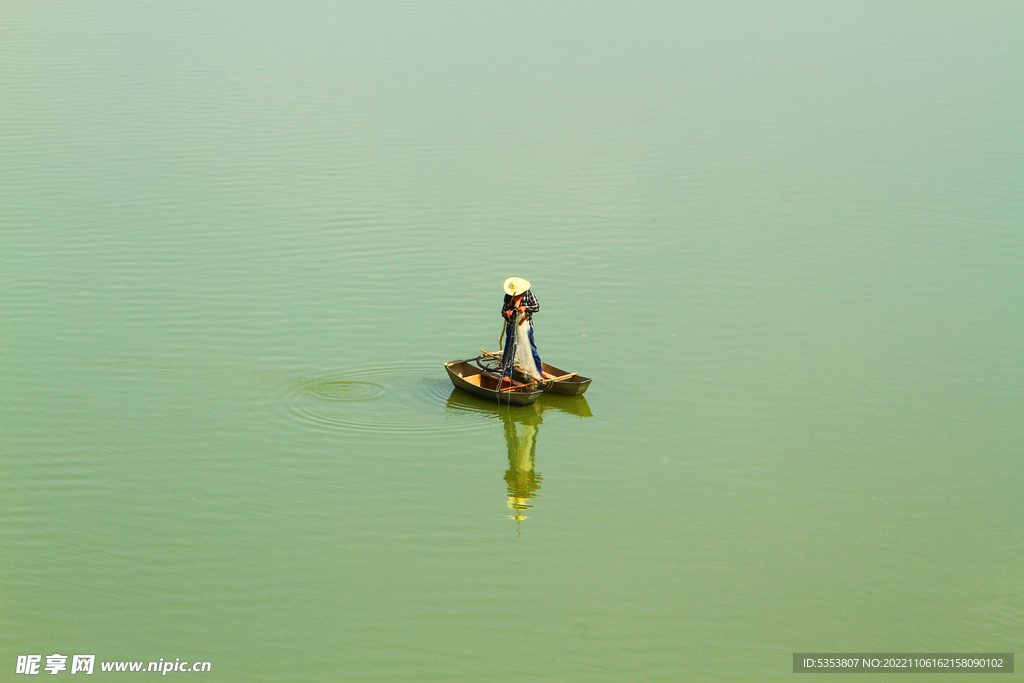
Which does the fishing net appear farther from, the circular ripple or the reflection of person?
the circular ripple

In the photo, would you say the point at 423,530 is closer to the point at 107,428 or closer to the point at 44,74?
the point at 107,428

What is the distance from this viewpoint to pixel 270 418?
13.0 m

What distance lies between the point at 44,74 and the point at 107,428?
57.7 ft

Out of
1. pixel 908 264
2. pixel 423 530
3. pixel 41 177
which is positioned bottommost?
pixel 423 530

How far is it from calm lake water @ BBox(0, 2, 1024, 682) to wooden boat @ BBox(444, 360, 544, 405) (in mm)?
267

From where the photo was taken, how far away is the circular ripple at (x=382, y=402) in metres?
12.9

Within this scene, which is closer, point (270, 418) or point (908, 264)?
point (270, 418)

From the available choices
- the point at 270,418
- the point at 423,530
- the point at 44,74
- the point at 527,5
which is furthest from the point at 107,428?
the point at 527,5

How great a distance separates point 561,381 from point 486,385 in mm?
872

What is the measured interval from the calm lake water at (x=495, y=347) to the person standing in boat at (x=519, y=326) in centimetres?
58

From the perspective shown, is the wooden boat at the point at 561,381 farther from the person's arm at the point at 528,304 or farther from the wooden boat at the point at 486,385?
the person's arm at the point at 528,304

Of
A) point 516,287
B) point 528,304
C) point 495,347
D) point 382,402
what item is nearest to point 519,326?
point 528,304

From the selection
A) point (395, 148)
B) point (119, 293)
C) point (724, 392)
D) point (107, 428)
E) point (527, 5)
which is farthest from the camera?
point (527, 5)

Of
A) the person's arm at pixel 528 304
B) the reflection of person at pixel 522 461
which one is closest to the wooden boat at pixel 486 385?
the reflection of person at pixel 522 461
